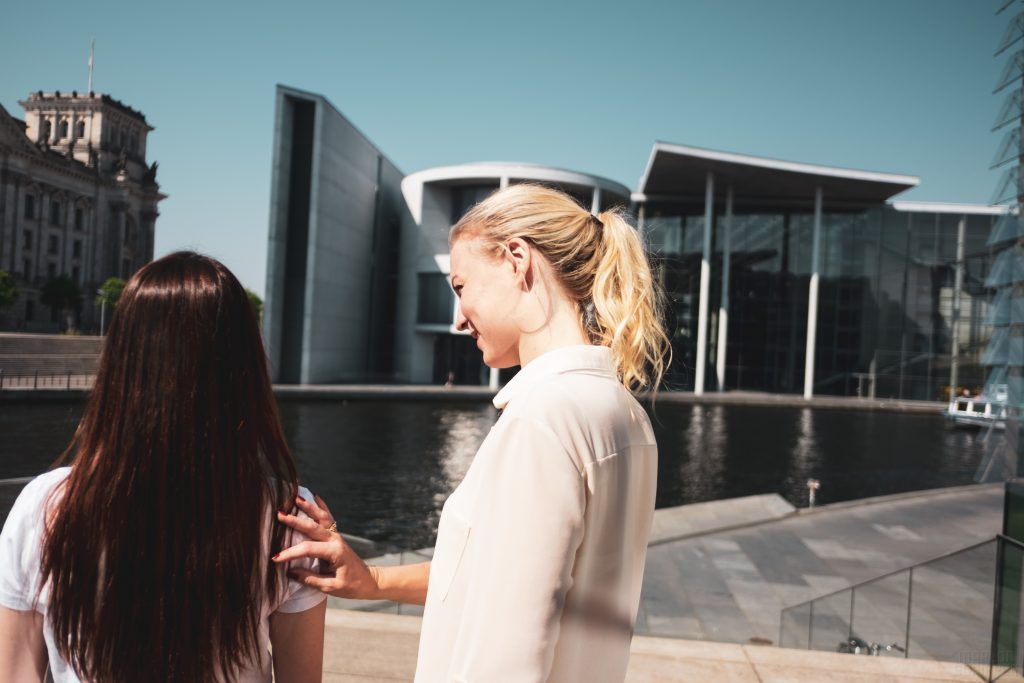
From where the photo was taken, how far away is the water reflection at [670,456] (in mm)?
15758

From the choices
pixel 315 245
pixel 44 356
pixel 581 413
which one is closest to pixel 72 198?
pixel 44 356

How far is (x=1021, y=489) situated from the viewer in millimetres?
5062

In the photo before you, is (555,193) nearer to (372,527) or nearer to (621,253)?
(621,253)

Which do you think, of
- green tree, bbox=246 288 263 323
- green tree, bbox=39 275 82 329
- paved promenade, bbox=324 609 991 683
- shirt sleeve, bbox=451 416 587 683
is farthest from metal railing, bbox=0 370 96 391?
green tree, bbox=39 275 82 329

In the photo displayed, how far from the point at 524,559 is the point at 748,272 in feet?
182

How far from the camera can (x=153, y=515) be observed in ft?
4.69

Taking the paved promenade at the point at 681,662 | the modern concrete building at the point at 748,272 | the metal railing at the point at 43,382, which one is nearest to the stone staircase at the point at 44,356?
the metal railing at the point at 43,382

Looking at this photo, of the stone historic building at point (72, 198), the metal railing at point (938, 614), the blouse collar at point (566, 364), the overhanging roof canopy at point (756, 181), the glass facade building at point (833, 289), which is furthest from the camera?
the stone historic building at point (72, 198)

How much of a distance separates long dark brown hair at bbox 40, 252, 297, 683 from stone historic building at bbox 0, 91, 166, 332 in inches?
3030

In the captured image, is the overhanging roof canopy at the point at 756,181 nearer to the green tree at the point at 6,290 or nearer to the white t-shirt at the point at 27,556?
the white t-shirt at the point at 27,556

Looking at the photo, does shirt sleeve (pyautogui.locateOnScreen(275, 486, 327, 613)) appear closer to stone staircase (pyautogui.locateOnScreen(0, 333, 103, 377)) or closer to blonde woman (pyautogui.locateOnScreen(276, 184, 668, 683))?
blonde woman (pyautogui.locateOnScreen(276, 184, 668, 683))

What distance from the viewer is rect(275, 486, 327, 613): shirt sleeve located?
1.55 metres

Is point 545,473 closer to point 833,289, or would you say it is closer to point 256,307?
point 256,307

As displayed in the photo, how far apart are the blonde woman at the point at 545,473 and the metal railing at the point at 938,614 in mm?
4139
